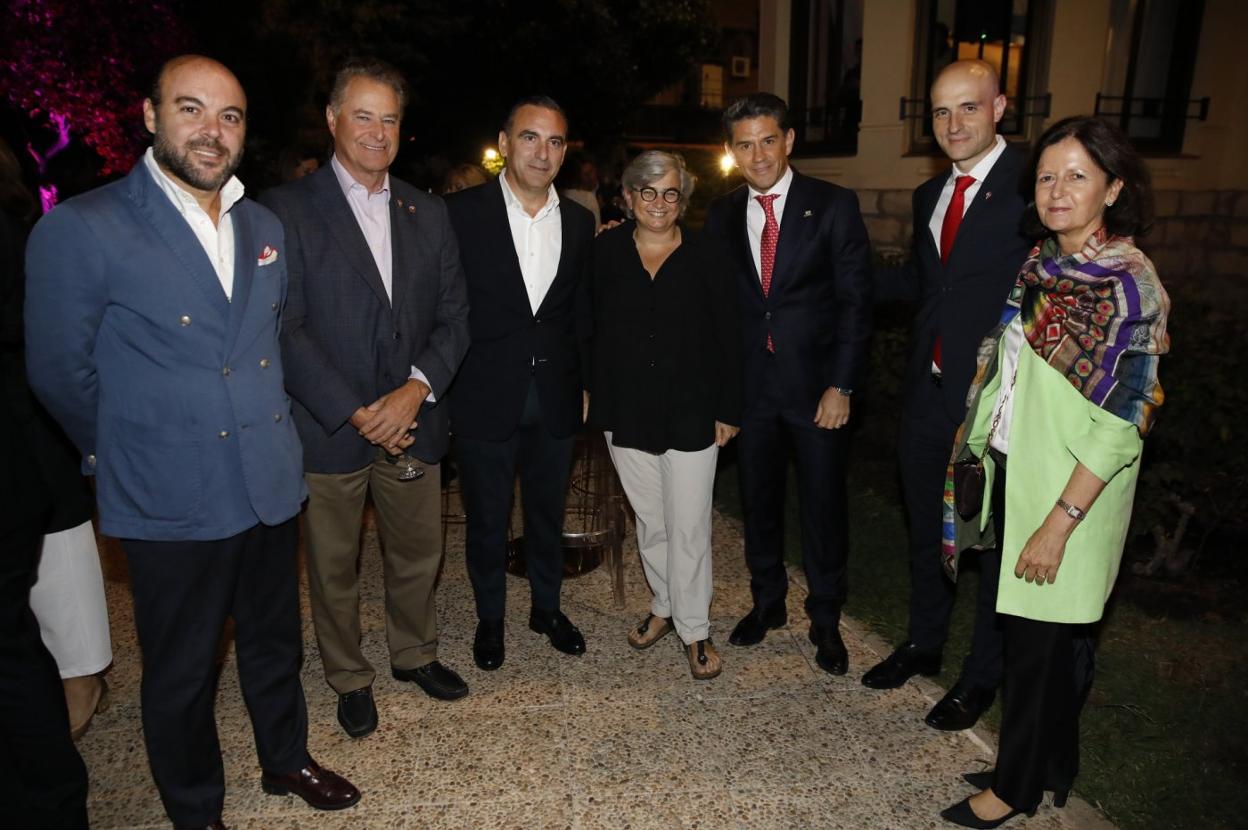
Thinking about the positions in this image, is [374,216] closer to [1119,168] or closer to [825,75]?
[1119,168]

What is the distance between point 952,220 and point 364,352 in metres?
2.45

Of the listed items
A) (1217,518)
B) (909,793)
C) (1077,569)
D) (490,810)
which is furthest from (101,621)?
(1217,518)

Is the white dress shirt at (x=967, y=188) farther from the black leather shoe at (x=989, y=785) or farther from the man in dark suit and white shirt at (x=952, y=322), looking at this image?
the black leather shoe at (x=989, y=785)

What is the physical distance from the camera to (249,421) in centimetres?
267

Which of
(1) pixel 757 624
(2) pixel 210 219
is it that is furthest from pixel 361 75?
(1) pixel 757 624

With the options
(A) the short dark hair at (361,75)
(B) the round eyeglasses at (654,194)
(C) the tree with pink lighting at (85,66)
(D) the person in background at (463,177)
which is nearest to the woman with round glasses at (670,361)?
(B) the round eyeglasses at (654,194)

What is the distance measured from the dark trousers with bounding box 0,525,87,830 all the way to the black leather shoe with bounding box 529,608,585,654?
2.05 meters

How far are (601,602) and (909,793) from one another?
206 centimetres

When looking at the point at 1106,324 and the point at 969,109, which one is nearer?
the point at 1106,324

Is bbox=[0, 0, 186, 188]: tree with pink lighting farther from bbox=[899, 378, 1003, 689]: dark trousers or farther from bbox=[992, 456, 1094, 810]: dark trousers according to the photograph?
bbox=[992, 456, 1094, 810]: dark trousers

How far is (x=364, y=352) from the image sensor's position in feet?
10.8

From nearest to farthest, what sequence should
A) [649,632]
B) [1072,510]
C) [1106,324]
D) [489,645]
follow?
[1106,324]
[1072,510]
[489,645]
[649,632]

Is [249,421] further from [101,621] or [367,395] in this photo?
[101,621]

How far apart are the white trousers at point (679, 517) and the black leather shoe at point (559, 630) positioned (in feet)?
1.74
